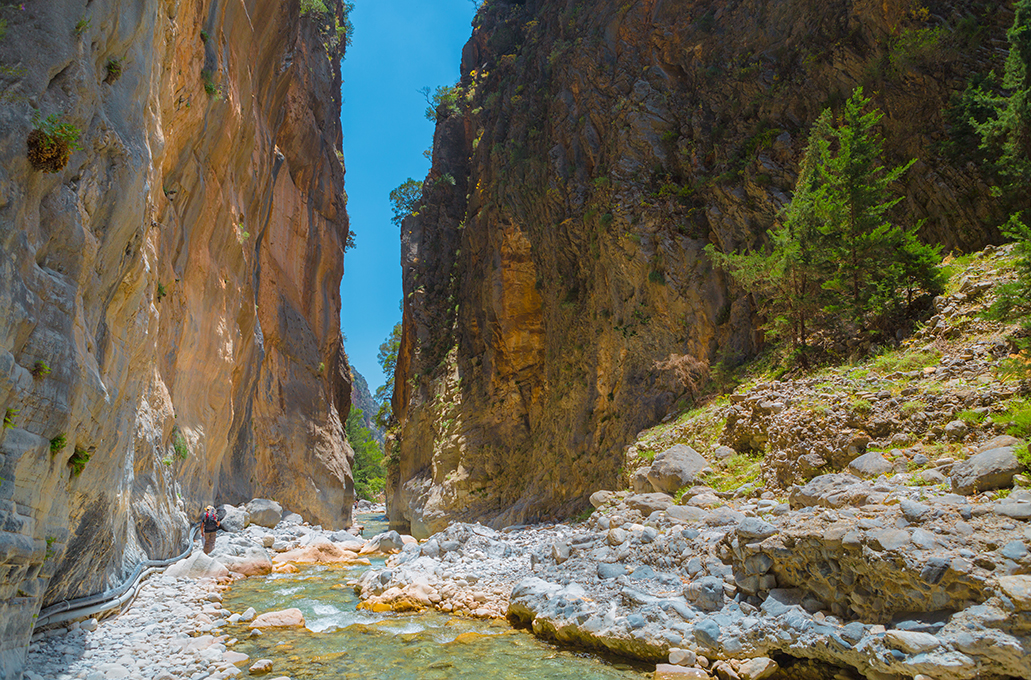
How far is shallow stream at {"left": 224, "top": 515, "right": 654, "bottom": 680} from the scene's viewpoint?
6871 millimetres

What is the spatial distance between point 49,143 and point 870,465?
1060 cm

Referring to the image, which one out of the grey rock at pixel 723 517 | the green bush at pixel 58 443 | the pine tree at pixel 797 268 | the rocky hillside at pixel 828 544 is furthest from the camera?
the pine tree at pixel 797 268

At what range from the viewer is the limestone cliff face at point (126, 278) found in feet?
17.8

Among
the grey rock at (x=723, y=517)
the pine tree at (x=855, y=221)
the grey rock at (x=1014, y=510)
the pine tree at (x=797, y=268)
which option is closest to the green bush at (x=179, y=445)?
the grey rock at (x=723, y=517)

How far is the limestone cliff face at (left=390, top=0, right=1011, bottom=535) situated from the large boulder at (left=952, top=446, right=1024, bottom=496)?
7.82 meters

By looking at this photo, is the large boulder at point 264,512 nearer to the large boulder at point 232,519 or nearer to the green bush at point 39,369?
the large boulder at point 232,519

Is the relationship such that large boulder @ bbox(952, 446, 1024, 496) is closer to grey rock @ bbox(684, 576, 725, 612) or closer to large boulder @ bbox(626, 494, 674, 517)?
grey rock @ bbox(684, 576, 725, 612)

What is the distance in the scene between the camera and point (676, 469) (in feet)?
37.0

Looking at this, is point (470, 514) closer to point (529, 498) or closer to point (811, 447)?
point (529, 498)

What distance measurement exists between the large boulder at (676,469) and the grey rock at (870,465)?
3.67 metres

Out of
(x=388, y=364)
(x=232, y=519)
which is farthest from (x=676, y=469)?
(x=388, y=364)

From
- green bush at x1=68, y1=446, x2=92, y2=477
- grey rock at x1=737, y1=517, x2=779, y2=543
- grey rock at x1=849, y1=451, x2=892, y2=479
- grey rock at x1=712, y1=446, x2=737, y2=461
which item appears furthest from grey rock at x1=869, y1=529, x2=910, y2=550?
green bush at x1=68, y1=446, x2=92, y2=477

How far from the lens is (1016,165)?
10.9m

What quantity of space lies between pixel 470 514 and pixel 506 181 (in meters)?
16.3
